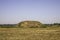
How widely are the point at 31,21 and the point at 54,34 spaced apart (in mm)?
1883

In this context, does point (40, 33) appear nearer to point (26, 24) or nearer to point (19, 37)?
point (19, 37)

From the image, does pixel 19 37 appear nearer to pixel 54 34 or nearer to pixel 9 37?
pixel 9 37

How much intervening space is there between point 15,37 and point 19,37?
102 mm

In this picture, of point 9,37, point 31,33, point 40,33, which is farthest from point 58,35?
point 9,37

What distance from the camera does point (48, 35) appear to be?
3.49 metres

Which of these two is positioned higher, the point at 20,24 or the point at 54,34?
the point at 20,24

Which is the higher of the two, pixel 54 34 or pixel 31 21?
pixel 31 21

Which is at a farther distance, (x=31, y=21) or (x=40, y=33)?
(x=31, y=21)

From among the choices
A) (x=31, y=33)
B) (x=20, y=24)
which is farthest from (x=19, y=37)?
(x=20, y=24)

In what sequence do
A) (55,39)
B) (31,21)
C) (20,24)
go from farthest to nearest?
1. (31,21)
2. (20,24)
3. (55,39)

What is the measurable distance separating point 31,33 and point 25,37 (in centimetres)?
22

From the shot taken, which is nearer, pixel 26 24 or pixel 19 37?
pixel 19 37

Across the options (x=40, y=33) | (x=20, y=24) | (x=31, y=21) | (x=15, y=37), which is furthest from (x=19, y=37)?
(x=31, y=21)

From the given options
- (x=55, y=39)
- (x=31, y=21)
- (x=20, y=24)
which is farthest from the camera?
(x=31, y=21)
